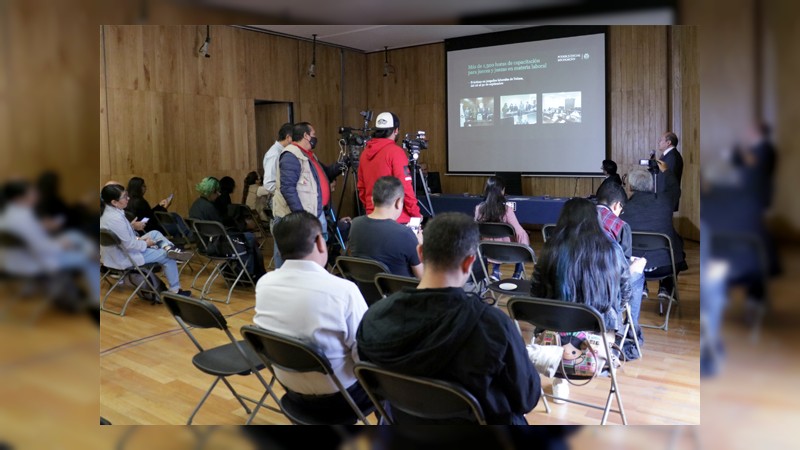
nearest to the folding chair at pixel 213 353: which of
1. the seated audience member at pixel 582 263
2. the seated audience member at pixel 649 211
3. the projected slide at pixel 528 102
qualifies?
the seated audience member at pixel 582 263

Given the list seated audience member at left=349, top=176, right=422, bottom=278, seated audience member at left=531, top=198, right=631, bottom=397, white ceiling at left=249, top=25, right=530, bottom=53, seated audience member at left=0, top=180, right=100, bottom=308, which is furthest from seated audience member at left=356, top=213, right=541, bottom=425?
white ceiling at left=249, top=25, right=530, bottom=53

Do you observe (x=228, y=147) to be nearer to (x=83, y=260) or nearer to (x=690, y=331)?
(x=83, y=260)

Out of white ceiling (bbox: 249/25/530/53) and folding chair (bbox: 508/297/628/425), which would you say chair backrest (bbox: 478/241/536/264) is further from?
white ceiling (bbox: 249/25/530/53)

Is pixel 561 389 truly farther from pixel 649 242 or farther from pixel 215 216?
pixel 215 216

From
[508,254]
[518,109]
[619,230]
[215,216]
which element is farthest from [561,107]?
[619,230]

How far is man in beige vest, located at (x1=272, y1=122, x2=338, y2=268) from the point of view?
4844mm

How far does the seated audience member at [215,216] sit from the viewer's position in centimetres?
578

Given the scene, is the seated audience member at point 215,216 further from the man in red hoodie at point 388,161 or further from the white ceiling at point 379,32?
the white ceiling at point 379,32

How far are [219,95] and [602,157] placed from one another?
5.80 meters

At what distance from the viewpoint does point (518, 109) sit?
31.9 ft

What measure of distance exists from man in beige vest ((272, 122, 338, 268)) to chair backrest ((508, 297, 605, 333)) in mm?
2466

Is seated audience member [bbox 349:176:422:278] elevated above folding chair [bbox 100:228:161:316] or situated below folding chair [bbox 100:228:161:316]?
above

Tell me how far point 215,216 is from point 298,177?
1.62 meters

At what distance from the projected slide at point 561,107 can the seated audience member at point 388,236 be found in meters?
6.54
